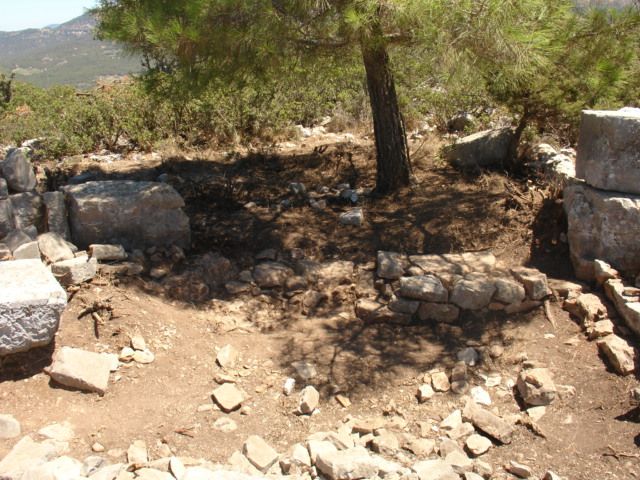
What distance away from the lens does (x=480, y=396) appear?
12.0ft

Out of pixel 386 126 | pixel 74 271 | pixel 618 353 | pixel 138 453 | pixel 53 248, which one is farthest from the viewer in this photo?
pixel 386 126

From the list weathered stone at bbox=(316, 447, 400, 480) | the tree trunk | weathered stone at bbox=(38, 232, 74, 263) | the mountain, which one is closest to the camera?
weathered stone at bbox=(316, 447, 400, 480)

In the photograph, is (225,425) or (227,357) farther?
(227,357)

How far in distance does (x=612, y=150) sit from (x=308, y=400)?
2.68 metres

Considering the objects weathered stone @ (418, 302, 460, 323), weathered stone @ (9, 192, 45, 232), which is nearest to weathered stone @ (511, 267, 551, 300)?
weathered stone @ (418, 302, 460, 323)

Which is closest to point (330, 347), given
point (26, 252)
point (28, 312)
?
point (28, 312)

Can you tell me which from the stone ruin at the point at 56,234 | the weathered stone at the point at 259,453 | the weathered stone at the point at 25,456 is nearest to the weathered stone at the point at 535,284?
the weathered stone at the point at 259,453

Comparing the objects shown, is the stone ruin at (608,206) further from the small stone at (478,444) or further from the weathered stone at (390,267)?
the small stone at (478,444)

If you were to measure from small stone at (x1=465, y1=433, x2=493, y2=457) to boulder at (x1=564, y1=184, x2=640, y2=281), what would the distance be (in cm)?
181

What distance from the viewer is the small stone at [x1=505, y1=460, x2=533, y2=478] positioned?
10.1 feet

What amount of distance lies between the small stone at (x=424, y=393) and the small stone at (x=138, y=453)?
150 cm

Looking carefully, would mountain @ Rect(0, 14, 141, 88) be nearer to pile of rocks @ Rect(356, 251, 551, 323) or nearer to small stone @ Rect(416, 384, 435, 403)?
A: pile of rocks @ Rect(356, 251, 551, 323)

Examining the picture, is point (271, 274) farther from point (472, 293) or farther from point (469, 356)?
point (469, 356)

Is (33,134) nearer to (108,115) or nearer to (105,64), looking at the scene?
(108,115)
